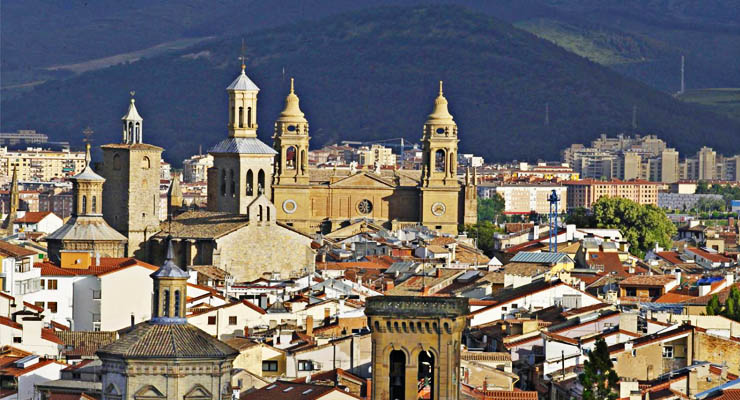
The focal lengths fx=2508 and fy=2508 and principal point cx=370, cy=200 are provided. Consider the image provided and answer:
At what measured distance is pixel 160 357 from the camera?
101ft

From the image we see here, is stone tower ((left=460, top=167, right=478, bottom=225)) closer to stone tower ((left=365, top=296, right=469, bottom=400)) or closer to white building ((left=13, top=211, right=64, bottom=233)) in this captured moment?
white building ((left=13, top=211, right=64, bottom=233))

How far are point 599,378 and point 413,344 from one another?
3532 mm

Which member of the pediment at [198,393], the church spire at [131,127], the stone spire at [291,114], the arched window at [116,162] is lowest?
the pediment at [198,393]

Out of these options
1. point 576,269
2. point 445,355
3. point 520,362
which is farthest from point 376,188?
point 445,355

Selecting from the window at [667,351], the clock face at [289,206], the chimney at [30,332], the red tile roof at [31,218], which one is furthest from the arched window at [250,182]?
the window at [667,351]

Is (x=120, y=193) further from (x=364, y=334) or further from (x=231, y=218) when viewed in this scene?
(x=364, y=334)

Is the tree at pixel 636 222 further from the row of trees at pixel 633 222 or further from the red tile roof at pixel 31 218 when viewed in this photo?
the red tile roof at pixel 31 218

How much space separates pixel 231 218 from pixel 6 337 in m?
36.7

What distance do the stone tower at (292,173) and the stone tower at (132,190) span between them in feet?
105

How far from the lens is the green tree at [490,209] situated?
178m

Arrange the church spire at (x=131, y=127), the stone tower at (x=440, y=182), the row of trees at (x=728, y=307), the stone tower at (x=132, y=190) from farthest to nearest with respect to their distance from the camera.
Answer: the stone tower at (x=440, y=182), the church spire at (x=131, y=127), the stone tower at (x=132, y=190), the row of trees at (x=728, y=307)

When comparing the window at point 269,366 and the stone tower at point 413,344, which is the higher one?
the stone tower at point 413,344

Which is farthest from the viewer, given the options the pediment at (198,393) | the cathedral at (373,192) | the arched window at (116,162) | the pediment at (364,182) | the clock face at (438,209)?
the pediment at (364,182)

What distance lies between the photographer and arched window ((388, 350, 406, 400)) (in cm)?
3509
